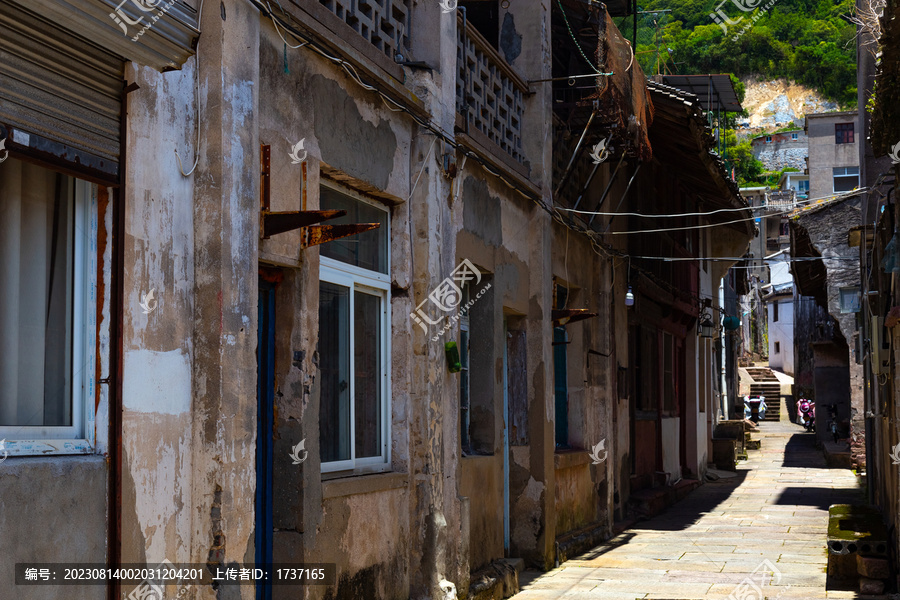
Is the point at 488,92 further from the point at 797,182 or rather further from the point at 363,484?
the point at 797,182

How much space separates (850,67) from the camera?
80.8 metres

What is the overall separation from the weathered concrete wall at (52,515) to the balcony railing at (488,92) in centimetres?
549

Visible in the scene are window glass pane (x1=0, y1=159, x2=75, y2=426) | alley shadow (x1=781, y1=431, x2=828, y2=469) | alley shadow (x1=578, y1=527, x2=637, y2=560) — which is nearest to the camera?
window glass pane (x1=0, y1=159, x2=75, y2=426)

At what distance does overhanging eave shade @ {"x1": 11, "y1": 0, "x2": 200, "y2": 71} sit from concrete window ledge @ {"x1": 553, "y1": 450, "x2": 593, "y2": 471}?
301 inches

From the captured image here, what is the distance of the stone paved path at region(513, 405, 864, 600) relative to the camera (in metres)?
9.34

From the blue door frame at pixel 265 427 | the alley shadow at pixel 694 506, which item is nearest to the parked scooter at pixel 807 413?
the alley shadow at pixel 694 506

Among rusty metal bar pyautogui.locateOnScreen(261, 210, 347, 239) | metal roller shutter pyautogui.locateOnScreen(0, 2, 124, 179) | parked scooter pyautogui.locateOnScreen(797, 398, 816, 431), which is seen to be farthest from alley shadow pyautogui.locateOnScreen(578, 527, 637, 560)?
parked scooter pyautogui.locateOnScreen(797, 398, 816, 431)

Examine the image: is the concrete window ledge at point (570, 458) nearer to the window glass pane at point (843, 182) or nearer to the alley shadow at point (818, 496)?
the alley shadow at point (818, 496)

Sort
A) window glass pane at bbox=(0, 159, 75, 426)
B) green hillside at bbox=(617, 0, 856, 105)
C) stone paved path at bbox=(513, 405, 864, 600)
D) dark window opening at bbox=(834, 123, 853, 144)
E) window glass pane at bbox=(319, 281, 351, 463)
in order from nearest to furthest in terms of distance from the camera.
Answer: window glass pane at bbox=(0, 159, 75, 426)
window glass pane at bbox=(319, 281, 351, 463)
stone paved path at bbox=(513, 405, 864, 600)
dark window opening at bbox=(834, 123, 853, 144)
green hillside at bbox=(617, 0, 856, 105)

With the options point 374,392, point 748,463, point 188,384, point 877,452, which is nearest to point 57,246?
point 188,384

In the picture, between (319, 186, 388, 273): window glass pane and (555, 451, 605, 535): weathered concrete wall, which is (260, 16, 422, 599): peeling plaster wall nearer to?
(319, 186, 388, 273): window glass pane

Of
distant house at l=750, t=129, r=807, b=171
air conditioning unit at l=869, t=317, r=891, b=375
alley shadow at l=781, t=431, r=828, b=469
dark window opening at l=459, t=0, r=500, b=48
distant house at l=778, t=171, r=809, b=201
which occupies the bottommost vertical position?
alley shadow at l=781, t=431, r=828, b=469

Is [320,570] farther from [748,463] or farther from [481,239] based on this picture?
[748,463]

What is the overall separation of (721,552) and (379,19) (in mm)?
7655
